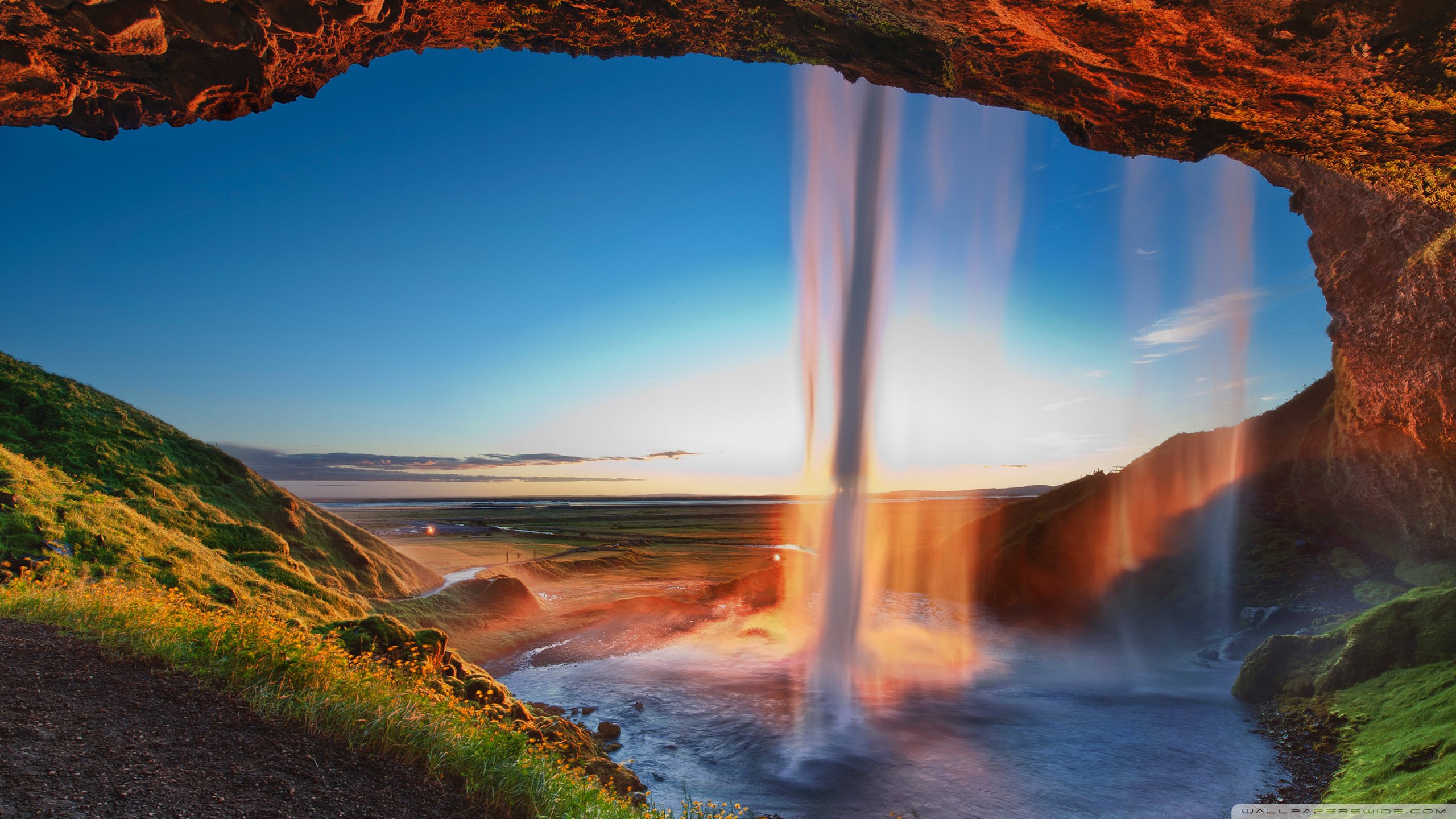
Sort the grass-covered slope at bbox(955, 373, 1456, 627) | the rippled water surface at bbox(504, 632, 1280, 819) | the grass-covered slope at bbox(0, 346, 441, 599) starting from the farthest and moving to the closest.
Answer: the grass-covered slope at bbox(955, 373, 1456, 627)
the grass-covered slope at bbox(0, 346, 441, 599)
the rippled water surface at bbox(504, 632, 1280, 819)

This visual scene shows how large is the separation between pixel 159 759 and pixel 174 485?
61.8 ft

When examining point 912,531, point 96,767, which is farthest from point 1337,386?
point 912,531

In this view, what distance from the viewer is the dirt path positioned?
5.03m

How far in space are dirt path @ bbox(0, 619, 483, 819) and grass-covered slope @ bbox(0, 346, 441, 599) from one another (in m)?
10.3

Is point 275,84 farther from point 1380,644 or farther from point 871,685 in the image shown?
point 1380,644

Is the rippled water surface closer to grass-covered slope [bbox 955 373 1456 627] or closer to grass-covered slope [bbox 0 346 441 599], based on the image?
grass-covered slope [bbox 955 373 1456 627]

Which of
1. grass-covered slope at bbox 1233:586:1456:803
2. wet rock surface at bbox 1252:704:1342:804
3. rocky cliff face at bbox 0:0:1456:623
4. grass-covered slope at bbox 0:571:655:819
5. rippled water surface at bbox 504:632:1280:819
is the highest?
rocky cliff face at bbox 0:0:1456:623

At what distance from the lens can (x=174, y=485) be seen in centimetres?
1933

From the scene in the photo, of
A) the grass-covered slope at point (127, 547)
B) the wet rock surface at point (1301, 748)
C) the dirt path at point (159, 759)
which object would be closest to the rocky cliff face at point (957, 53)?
the dirt path at point (159, 759)

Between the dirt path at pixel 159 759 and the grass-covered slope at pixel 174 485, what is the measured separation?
405 inches

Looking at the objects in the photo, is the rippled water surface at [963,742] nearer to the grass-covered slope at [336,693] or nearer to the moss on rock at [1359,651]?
the moss on rock at [1359,651]

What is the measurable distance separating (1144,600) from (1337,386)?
11280 mm

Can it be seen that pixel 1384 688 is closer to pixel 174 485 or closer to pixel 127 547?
pixel 127 547

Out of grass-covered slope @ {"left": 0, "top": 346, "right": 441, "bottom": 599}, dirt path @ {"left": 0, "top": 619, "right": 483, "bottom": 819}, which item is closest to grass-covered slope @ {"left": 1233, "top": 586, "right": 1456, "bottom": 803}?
dirt path @ {"left": 0, "top": 619, "right": 483, "bottom": 819}
